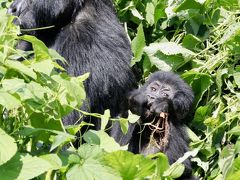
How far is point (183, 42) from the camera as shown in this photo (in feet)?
11.4

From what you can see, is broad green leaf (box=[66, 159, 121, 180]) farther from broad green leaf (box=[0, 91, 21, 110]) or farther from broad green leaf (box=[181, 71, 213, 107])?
broad green leaf (box=[181, 71, 213, 107])

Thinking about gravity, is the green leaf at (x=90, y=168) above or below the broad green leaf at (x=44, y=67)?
below

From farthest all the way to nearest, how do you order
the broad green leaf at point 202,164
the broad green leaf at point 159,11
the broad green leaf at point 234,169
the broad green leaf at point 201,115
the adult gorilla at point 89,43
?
the broad green leaf at point 159,11 → the adult gorilla at point 89,43 → the broad green leaf at point 201,115 → the broad green leaf at point 202,164 → the broad green leaf at point 234,169

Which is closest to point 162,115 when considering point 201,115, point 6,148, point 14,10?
point 201,115

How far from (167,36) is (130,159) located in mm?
1950

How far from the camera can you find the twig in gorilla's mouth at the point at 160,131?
3.10 m

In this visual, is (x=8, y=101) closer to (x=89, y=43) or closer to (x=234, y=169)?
(x=234, y=169)

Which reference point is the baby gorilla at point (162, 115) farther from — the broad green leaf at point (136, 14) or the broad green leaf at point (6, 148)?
the broad green leaf at point (6, 148)

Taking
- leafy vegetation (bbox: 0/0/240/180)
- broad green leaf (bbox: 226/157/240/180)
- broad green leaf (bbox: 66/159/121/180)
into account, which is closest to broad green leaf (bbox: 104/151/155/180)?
leafy vegetation (bbox: 0/0/240/180)

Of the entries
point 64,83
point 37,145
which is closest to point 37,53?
point 64,83

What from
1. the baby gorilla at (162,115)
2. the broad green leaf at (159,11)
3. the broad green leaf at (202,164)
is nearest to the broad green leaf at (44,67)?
the baby gorilla at (162,115)

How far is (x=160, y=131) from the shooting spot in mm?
3119

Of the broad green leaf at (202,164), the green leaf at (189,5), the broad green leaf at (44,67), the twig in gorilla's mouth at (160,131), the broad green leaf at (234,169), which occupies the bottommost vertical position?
the broad green leaf at (202,164)

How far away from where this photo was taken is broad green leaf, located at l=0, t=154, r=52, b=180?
1656 mm
